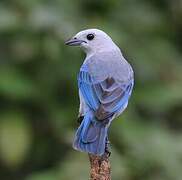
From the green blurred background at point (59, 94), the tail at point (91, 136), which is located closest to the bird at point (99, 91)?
the tail at point (91, 136)

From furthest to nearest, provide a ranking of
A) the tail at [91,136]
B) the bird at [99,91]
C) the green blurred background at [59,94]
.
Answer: the green blurred background at [59,94]
the bird at [99,91]
the tail at [91,136]

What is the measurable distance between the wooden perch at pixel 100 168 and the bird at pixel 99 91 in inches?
3.6

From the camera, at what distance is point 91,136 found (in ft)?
13.1

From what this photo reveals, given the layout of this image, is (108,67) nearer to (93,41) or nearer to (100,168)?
(93,41)

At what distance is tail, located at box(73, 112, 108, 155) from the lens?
3.83m

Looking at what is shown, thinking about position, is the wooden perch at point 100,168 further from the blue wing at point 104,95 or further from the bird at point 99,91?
the blue wing at point 104,95

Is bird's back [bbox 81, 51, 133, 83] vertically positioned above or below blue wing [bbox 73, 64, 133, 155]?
above

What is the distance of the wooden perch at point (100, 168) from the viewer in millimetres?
3311

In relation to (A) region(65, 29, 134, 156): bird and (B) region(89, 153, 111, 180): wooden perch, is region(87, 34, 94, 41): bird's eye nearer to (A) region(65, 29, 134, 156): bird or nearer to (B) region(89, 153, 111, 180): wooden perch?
(A) region(65, 29, 134, 156): bird

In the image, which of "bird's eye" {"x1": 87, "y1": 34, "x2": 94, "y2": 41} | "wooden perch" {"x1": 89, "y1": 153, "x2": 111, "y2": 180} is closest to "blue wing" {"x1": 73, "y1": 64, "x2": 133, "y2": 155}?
"wooden perch" {"x1": 89, "y1": 153, "x2": 111, "y2": 180}

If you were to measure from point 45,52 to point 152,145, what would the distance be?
1.30 meters

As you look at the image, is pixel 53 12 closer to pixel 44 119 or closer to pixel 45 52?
pixel 45 52

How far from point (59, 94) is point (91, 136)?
2447 millimetres

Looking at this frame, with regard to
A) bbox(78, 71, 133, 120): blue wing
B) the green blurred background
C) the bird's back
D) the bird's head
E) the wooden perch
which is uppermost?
the green blurred background
